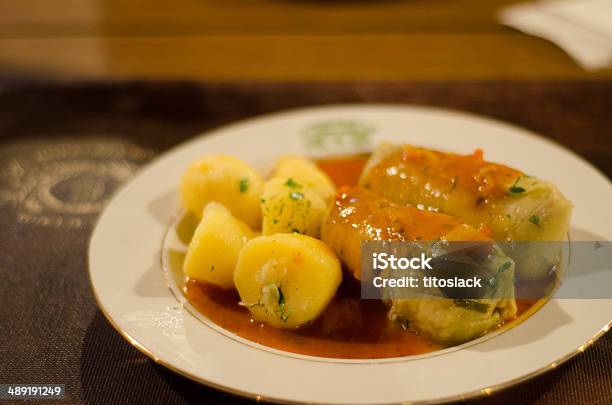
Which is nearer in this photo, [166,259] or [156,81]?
[166,259]

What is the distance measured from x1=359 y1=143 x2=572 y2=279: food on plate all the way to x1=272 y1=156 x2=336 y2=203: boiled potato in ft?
0.84

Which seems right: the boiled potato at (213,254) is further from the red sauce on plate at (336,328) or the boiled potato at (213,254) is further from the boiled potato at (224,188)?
the boiled potato at (224,188)

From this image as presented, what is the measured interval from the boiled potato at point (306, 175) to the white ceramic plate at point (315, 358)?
18cm

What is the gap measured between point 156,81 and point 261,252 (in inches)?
72.5

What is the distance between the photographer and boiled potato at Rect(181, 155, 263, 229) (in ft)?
7.10

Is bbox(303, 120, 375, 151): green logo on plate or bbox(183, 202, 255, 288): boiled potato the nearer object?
bbox(183, 202, 255, 288): boiled potato

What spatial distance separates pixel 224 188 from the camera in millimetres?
2160

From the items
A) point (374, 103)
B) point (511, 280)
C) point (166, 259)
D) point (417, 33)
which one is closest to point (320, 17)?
point (417, 33)

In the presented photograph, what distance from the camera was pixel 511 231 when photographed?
1824mm

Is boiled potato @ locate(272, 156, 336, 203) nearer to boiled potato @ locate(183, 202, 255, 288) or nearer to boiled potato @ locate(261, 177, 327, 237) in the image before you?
boiled potato @ locate(261, 177, 327, 237)

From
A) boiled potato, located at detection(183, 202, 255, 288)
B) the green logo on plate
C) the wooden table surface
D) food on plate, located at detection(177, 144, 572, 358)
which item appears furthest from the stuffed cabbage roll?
the wooden table surface

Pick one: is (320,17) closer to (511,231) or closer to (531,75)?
(531,75)

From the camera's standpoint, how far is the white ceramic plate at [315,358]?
148cm

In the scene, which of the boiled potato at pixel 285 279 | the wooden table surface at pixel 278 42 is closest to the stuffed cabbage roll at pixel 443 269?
the boiled potato at pixel 285 279
